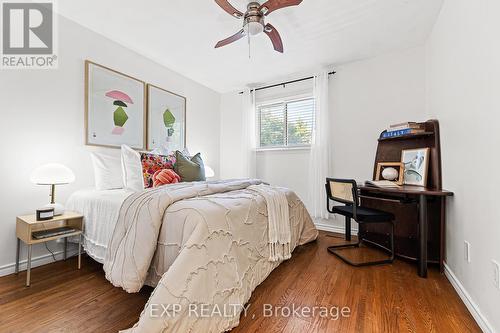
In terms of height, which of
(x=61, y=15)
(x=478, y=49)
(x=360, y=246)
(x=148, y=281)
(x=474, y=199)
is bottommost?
(x=360, y=246)

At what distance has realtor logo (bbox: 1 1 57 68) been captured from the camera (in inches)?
77.7

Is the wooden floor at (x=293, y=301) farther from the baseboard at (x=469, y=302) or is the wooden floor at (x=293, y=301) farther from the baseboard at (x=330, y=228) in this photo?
the baseboard at (x=330, y=228)

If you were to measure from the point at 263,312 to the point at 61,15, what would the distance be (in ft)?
10.7

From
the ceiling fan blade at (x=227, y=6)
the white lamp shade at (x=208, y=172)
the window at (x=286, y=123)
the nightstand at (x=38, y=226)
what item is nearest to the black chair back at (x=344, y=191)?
the window at (x=286, y=123)

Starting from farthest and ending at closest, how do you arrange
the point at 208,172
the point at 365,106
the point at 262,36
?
the point at 208,172 < the point at 365,106 < the point at 262,36

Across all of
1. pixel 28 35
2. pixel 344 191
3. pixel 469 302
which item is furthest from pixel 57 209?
pixel 469 302

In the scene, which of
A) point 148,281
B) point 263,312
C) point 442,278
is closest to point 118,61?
point 148,281

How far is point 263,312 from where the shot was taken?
1429 millimetres

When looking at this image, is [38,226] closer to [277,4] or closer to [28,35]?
[28,35]

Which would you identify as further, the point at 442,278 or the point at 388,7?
the point at 388,7

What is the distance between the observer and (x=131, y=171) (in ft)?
7.53

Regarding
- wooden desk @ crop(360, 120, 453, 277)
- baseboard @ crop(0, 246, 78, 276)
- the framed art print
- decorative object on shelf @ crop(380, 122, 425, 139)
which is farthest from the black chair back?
baseboard @ crop(0, 246, 78, 276)

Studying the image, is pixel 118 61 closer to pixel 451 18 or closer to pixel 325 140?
pixel 325 140

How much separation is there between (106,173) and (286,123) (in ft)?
9.00
